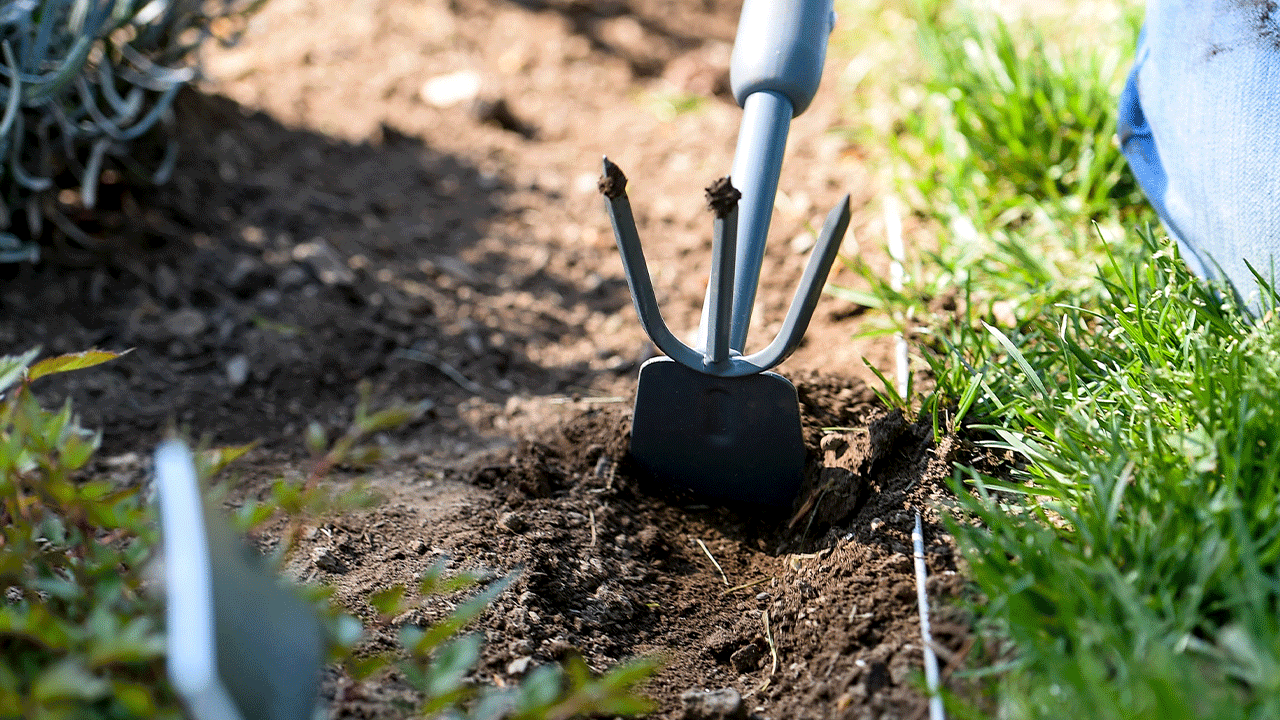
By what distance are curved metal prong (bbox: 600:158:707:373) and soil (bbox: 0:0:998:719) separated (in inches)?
10.1

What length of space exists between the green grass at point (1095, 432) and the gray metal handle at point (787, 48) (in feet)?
1.70

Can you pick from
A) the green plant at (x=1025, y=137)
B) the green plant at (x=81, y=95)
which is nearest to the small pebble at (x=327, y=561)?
the green plant at (x=81, y=95)

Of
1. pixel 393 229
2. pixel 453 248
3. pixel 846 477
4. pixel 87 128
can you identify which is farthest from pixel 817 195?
pixel 87 128

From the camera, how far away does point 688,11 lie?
3.75 metres

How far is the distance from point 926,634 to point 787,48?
3.13ft

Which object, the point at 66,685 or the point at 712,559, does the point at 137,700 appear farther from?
the point at 712,559

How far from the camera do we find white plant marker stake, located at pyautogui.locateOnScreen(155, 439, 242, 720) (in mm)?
706

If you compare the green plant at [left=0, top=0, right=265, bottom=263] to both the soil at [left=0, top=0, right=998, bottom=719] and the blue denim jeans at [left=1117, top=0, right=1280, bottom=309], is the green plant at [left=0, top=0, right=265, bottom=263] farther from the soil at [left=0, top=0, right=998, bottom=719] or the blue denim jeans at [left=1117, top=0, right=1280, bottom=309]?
the blue denim jeans at [left=1117, top=0, right=1280, bottom=309]

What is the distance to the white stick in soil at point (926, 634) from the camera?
104 cm

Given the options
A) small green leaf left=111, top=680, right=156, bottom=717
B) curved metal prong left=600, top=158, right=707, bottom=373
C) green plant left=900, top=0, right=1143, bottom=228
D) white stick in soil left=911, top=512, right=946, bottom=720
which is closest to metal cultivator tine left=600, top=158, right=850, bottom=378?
curved metal prong left=600, top=158, right=707, bottom=373

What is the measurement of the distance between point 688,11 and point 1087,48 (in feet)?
5.42

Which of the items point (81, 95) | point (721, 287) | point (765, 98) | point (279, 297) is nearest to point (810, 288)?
point (721, 287)

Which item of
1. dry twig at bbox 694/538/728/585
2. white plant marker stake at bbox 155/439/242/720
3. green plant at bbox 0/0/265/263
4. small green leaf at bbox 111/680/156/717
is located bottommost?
small green leaf at bbox 111/680/156/717

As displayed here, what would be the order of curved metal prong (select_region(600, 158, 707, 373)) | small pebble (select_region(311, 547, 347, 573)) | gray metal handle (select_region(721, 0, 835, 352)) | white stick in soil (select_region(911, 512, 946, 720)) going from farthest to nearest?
gray metal handle (select_region(721, 0, 835, 352))
small pebble (select_region(311, 547, 347, 573))
curved metal prong (select_region(600, 158, 707, 373))
white stick in soil (select_region(911, 512, 946, 720))
